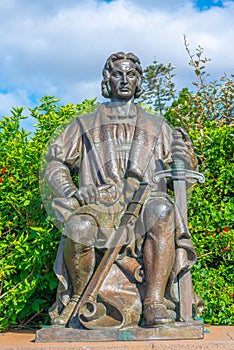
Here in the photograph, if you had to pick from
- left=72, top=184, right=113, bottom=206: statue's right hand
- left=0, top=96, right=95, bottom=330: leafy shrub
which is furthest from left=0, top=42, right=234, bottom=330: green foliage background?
left=72, top=184, right=113, bottom=206: statue's right hand

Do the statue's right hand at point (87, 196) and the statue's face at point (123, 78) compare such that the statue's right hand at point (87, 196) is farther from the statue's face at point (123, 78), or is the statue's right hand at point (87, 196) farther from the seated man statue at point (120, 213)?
the statue's face at point (123, 78)

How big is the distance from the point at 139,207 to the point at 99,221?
295mm

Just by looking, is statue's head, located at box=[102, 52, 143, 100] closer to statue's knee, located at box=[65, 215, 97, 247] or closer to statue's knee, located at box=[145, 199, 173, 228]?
statue's knee, located at box=[145, 199, 173, 228]

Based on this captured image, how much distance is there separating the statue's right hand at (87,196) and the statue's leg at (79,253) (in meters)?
0.17

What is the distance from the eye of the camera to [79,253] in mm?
3912

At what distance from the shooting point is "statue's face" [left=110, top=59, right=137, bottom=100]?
4.71 metres

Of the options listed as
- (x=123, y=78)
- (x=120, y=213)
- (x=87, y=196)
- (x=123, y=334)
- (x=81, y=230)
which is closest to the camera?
(x=123, y=334)

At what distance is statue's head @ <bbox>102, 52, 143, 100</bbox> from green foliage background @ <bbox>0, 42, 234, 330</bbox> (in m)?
0.30

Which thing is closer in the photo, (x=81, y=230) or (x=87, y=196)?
(x=81, y=230)

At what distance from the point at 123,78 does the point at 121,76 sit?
26 mm

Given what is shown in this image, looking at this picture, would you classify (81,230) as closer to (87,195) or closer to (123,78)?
(87,195)

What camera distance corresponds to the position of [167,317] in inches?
146

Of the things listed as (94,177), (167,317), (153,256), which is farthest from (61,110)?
(167,317)

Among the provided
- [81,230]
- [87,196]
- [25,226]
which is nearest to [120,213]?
[87,196]
